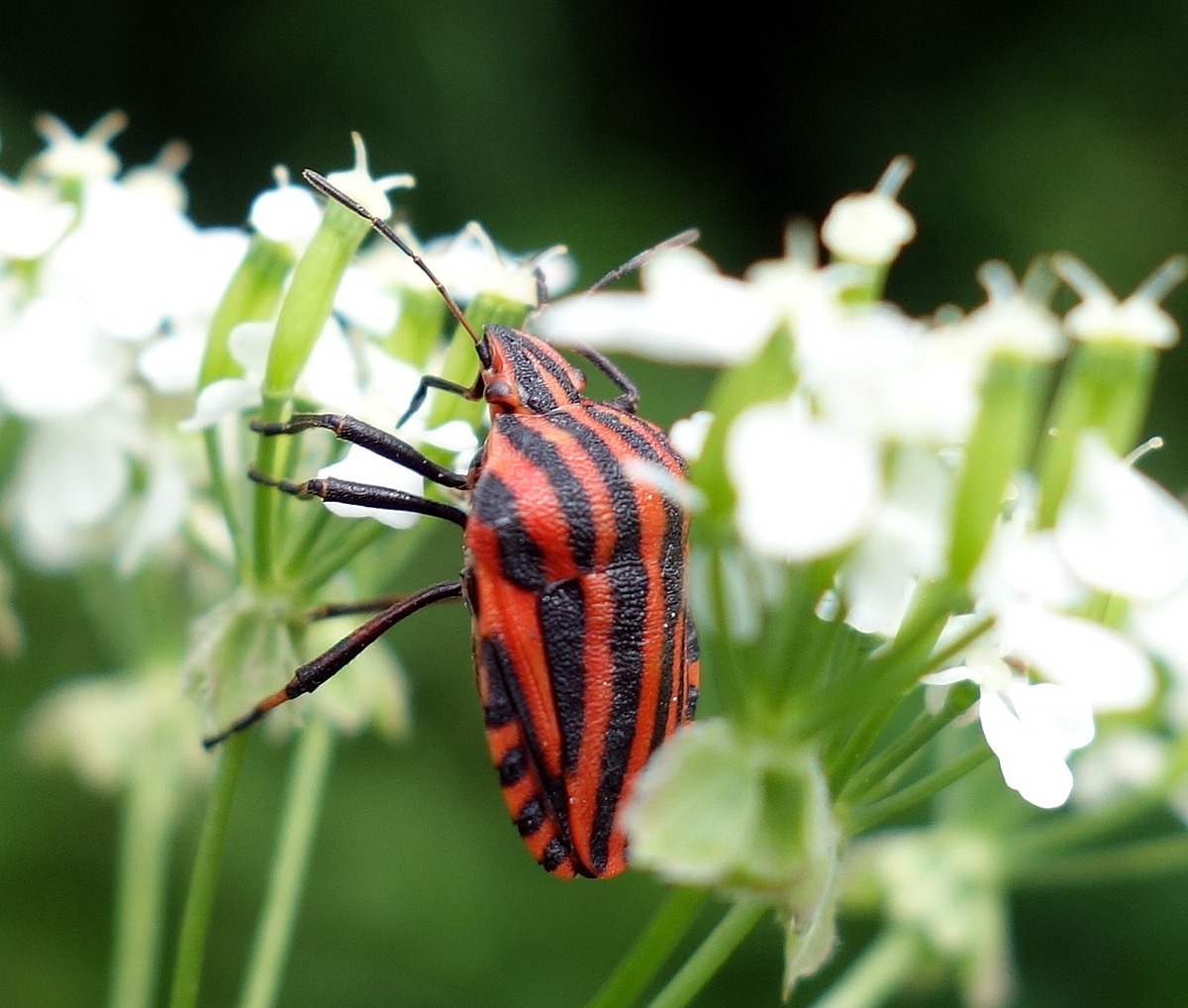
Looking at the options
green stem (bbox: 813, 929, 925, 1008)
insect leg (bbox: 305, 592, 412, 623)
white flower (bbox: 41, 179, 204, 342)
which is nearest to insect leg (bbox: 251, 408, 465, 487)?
insect leg (bbox: 305, 592, 412, 623)

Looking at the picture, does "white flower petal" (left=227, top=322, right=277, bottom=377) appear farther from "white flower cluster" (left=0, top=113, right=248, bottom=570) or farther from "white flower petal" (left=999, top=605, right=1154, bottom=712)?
"white flower petal" (left=999, top=605, right=1154, bottom=712)

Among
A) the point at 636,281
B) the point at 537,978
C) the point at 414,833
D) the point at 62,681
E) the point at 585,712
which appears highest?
the point at 585,712

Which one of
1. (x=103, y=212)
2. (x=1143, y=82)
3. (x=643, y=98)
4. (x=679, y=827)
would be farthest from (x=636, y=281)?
(x=679, y=827)

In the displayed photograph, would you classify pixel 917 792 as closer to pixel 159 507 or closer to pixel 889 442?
pixel 889 442

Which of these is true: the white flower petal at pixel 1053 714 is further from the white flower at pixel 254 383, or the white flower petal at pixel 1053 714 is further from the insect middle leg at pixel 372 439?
the white flower at pixel 254 383

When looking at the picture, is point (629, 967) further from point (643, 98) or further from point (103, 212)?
point (643, 98)

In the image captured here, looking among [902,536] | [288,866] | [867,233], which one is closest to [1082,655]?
[902,536]
